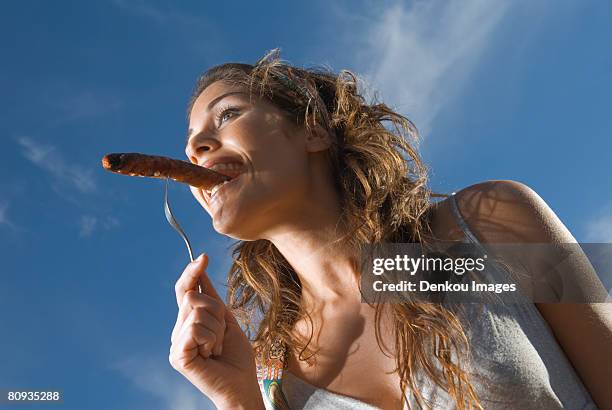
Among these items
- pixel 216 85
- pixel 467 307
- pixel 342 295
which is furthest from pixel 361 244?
pixel 216 85

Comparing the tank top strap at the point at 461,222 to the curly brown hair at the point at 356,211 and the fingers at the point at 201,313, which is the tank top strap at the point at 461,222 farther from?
the fingers at the point at 201,313

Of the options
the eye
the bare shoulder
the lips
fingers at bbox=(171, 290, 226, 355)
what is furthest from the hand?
the bare shoulder

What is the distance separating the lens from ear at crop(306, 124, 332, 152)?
469cm

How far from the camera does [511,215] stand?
4.09 m

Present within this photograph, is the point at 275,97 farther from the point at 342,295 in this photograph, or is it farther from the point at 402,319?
the point at 402,319

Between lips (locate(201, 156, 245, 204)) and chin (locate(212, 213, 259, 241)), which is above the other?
lips (locate(201, 156, 245, 204))

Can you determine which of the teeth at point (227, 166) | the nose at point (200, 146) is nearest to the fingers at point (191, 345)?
the teeth at point (227, 166)

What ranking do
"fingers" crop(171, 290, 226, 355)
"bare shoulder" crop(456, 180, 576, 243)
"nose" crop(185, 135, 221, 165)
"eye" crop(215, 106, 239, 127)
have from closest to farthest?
"fingers" crop(171, 290, 226, 355) < "bare shoulder" crop(456, 180, 576, 243) < "nose" crop(185, 135, 221, 165) < "eye" crop(215, 106, 239, 127)

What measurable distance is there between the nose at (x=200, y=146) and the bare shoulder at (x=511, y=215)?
1614mm

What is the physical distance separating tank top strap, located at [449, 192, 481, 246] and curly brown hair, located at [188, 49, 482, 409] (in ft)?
0.57

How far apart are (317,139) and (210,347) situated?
69.4 inches

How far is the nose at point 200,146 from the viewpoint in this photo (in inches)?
173

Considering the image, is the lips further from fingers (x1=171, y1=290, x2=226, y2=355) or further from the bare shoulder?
the bare shoulder

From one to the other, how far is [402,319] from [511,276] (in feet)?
2.25
